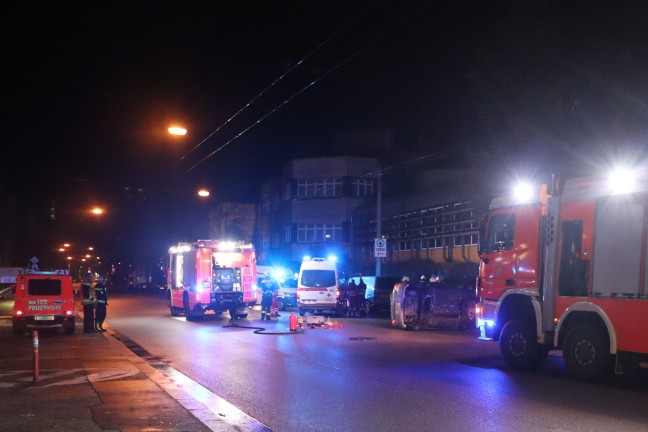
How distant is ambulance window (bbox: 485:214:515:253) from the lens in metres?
13.5

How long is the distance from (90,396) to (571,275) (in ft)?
26.5

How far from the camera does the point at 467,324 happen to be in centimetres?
2205

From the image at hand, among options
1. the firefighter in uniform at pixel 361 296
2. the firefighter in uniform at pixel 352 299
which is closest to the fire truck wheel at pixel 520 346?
the firefighter in uniform at pixel 352 299

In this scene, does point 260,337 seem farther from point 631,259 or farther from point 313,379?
point 631,259

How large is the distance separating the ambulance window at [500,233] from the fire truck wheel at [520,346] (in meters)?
1.51

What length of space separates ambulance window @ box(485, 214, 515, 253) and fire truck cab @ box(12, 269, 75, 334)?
1301 centimetres

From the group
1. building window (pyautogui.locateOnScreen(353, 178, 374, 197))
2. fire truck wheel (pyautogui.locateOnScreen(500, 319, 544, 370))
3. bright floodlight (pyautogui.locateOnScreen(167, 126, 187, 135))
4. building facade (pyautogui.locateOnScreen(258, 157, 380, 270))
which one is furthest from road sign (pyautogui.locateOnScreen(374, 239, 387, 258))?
building window (pyautogui.locateOnScreen(353, 178, 374, 197))

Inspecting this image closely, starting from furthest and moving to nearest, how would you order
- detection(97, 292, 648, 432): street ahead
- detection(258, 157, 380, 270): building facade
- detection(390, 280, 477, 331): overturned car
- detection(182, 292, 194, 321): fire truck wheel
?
detection(258, 157, 380, 270): building facade, detection(182, 292, 194, 321): fire truck wheel, detection(390, 280, 477, 331): overturned car, detection(97, 292, 648, 432): street ahead

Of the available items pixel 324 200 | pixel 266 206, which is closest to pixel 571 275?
pixel 324 200

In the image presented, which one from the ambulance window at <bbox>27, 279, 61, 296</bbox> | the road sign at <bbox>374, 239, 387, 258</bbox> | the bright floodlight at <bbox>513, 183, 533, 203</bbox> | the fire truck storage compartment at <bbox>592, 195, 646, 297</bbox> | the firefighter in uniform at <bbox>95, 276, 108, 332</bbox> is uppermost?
the bright floodlight at <bbox>513, 183, 533, 203</bbox>

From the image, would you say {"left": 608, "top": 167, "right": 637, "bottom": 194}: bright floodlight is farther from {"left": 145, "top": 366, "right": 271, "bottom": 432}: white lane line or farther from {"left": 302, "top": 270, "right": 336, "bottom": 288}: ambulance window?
{"left": 302, "top": 270, "right": 336, "bottom": 288}: ambulance window

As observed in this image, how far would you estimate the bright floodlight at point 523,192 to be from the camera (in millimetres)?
13165

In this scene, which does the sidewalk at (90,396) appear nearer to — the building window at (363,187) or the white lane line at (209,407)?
the white lane line at (209,407)

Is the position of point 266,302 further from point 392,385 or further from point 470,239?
point 392,385
